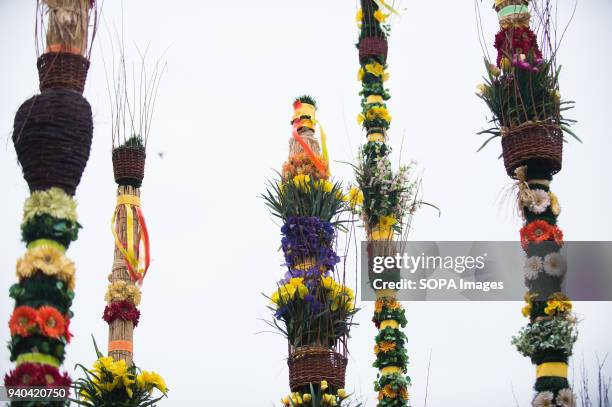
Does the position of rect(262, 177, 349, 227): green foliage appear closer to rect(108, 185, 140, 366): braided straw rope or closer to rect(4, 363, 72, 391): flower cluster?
rect(108, 185, 140, 366): braided straw rope

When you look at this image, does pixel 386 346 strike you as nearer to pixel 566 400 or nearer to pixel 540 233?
pixel 540 233

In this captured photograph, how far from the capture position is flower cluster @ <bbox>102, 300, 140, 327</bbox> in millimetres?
11305

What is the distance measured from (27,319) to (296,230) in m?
3.98

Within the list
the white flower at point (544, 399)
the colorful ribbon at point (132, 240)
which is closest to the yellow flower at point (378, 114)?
the colorful ribbon at point (132, 240)

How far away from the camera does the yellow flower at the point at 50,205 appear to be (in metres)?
7.34

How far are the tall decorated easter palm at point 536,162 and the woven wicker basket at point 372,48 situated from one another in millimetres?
4617

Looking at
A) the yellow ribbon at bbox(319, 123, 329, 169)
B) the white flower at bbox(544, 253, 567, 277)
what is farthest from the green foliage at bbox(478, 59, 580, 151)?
the yellow ribbon at bbox(319, 123, 329, 169)

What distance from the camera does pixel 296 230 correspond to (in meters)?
10.4

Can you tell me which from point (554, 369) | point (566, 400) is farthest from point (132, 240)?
point (566, 400)

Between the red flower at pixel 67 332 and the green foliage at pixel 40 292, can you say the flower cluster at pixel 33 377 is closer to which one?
the red flower at pixel 67 332

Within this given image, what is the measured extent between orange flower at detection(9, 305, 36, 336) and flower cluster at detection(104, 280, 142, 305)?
174 inches

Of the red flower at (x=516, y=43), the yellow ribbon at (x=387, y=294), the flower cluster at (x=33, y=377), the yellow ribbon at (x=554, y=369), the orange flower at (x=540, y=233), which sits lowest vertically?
the flower cluster at (x=33, y=377)

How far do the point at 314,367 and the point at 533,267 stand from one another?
2.44 meters

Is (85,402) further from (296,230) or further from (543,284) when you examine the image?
(543,284)
